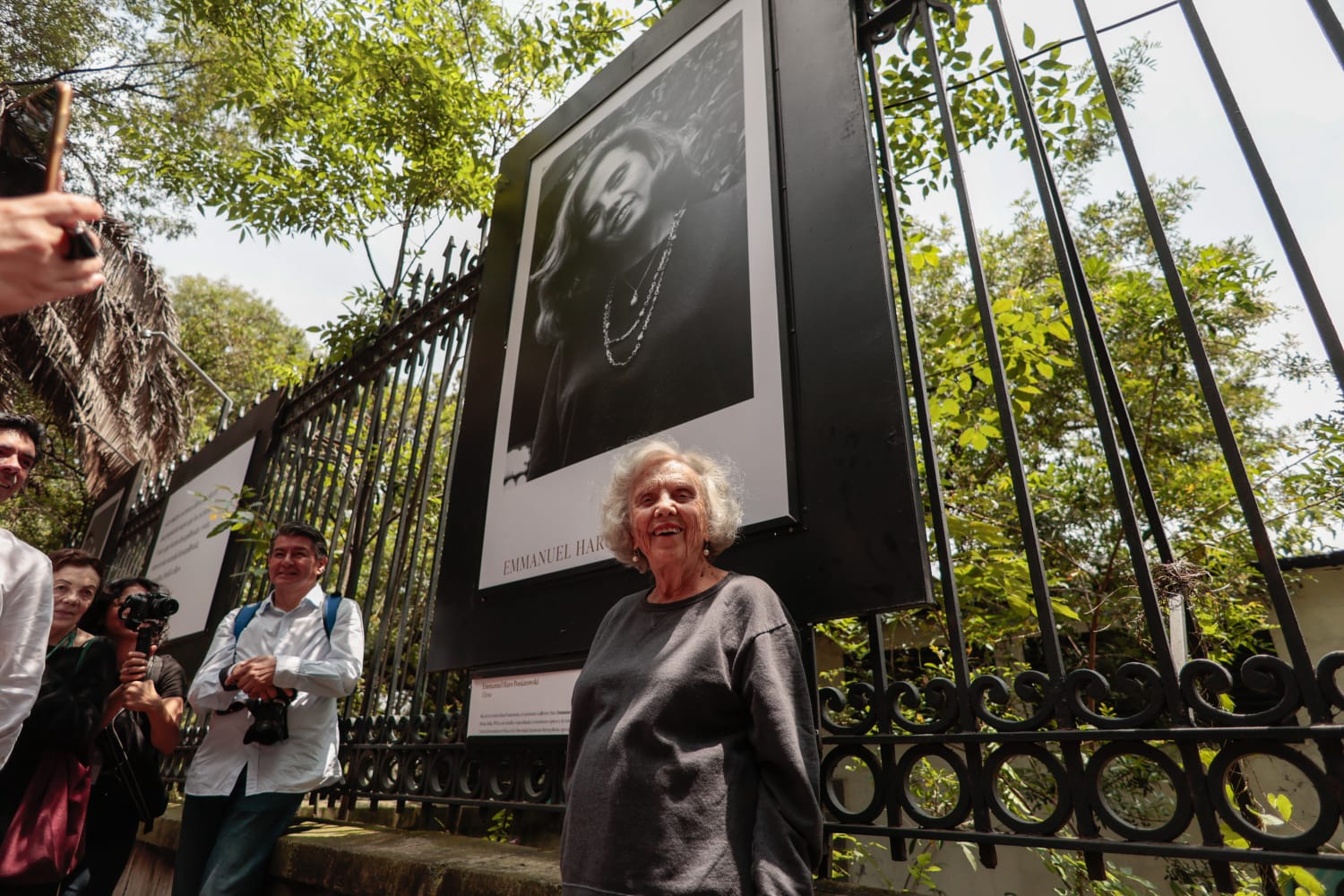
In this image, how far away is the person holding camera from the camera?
294 cm

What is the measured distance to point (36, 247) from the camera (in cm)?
107

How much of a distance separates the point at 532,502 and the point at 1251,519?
229 centimetres

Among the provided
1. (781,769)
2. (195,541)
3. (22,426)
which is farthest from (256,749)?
(195,541)

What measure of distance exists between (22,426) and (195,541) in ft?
13.4

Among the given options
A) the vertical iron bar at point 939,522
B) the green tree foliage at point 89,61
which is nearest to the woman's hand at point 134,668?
the vertical iron bar at point 939,522

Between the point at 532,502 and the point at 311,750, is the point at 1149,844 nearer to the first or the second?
the point at 532,502

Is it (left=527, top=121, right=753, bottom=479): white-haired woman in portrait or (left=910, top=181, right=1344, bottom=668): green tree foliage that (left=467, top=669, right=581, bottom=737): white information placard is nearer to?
(left=527, top=121, right=753, bottom=479): white-haired woman in portrait

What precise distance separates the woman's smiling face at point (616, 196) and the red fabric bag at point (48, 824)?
261 cm

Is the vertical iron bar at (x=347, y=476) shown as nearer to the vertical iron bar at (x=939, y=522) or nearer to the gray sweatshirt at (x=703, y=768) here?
the gray sweatshirt at (x=703, y=768)

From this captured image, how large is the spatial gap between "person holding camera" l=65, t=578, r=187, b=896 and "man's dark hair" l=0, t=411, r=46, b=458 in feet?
2.18

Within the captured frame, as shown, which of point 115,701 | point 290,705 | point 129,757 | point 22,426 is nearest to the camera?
point 22,426

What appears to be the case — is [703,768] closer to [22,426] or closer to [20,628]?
[20,628]

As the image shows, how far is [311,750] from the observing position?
298 cm

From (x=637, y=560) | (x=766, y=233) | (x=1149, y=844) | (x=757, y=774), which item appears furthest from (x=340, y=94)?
(x=1149, y=844)
